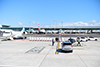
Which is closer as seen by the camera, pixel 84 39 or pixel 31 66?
pixel 31 66

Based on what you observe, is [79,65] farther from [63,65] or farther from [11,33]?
[11,33]

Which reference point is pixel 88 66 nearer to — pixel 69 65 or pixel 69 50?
pixel 69 65

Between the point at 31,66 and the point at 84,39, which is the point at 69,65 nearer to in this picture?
the point at 31,66

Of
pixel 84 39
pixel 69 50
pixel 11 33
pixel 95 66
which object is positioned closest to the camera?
pixel 95 66

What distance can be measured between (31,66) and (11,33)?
35647 millimetres

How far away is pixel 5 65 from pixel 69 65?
265 inches

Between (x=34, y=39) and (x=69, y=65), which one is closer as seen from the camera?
(x=69, y=65)

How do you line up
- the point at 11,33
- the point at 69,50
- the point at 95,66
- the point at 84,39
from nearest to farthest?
1. the point at 95,66
2. the point at 69,50
3. the point at 84,39
4. the point at 11,33

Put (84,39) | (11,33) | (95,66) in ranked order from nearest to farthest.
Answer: (95,66) < (84,39) < (11,33)

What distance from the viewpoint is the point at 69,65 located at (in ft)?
35.6

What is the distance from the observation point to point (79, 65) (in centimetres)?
1084

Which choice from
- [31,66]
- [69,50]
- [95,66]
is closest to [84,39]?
[69,50]

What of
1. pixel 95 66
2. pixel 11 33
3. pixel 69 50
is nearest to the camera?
pixel 95 66

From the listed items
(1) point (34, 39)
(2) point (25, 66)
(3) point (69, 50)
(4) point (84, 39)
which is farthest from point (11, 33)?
(2) point (25, 66)
